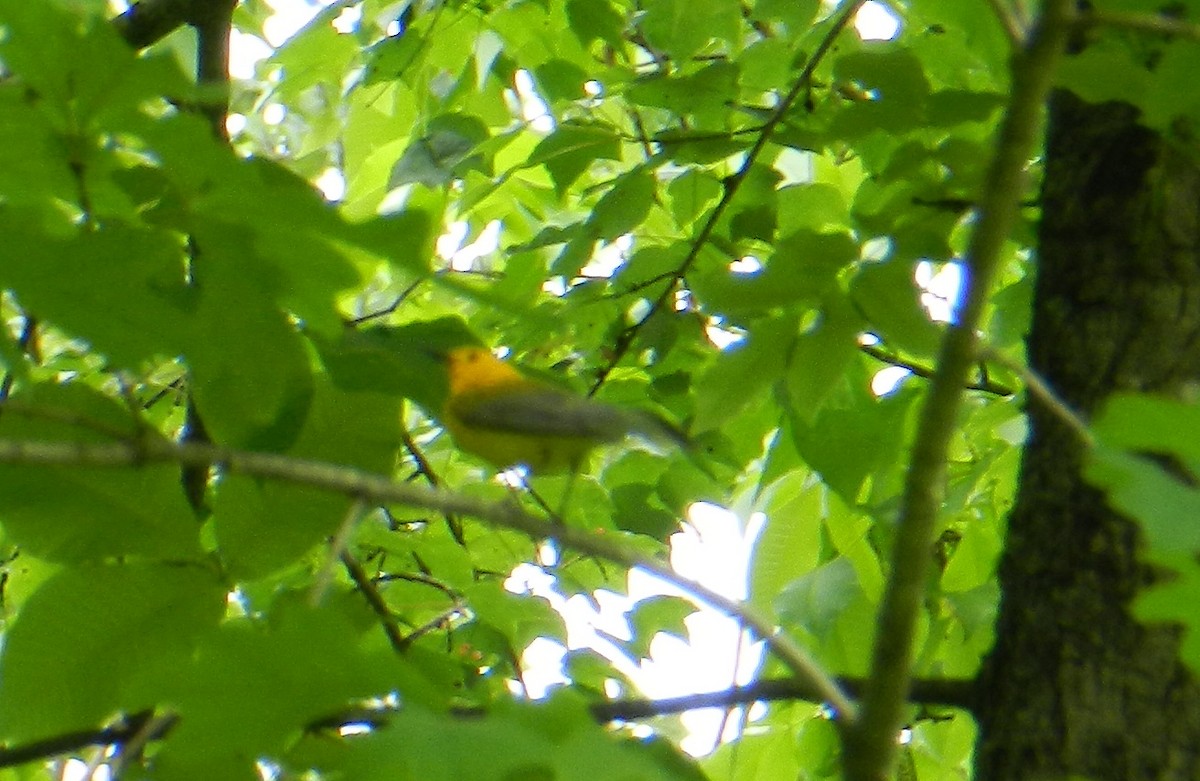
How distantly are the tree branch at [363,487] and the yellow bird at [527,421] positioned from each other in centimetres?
100

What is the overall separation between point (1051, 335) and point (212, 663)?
4.18 ft

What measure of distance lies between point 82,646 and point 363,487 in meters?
0.51

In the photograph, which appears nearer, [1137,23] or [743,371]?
[1137,23]

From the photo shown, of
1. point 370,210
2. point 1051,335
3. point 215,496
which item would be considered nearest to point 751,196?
point 1051,335

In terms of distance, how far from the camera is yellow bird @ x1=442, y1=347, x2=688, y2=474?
Result: 7.45 feet

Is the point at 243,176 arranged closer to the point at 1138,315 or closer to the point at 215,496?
the point at 215,496

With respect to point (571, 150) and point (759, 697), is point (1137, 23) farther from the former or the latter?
point (571, 150)

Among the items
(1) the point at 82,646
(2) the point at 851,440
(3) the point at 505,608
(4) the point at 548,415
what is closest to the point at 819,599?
(2) the point at 851,440

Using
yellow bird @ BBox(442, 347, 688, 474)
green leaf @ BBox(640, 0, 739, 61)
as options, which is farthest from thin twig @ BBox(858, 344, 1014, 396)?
green leaf @ BBox(640, 0, 739, 61)

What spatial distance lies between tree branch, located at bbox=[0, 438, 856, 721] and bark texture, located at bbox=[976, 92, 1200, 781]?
597 mm

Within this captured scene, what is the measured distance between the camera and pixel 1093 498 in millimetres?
1758

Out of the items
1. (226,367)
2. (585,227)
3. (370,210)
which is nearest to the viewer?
(226,367)

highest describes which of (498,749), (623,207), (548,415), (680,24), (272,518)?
(680,24)

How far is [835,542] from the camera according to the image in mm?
2582
